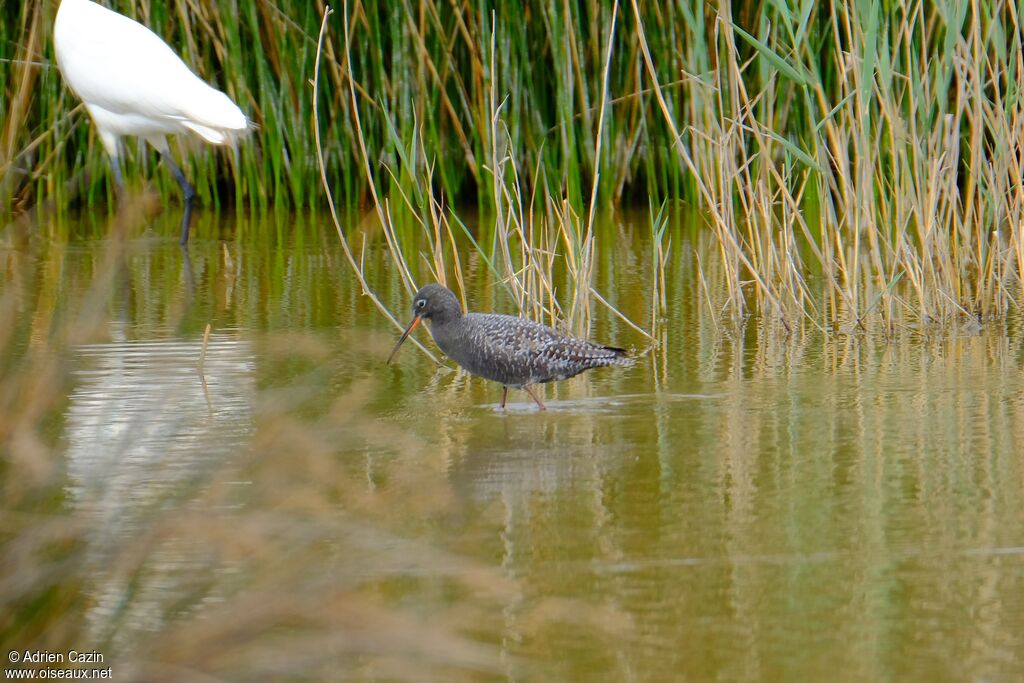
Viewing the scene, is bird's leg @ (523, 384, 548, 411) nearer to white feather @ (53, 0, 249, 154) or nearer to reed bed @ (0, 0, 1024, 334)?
reed bed @ (0, 0, 1024, 334)

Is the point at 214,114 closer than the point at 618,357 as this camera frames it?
No

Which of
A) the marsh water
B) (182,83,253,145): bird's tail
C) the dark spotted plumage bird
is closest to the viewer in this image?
the marsh water

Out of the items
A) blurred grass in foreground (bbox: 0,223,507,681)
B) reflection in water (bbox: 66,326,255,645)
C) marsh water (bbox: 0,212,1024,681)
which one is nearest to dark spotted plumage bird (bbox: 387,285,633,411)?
marsh water (bbox: 0,212,1024,681)

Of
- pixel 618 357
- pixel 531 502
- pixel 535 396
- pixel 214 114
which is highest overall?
pixel 214 114

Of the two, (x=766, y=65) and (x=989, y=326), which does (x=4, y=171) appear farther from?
(x=989, y=326)

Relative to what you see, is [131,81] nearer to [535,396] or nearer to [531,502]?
[535,396]

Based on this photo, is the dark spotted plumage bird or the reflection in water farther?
the dark spotted plumage bird

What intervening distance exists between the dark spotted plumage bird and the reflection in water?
0.60 m

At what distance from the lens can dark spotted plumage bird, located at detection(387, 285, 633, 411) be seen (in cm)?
454

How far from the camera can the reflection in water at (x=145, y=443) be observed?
2396 millimetres

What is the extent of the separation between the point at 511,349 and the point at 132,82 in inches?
161

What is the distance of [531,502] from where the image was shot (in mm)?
3654

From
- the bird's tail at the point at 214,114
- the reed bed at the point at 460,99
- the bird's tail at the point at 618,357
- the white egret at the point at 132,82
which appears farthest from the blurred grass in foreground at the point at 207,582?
the white egret at the point at 132,82

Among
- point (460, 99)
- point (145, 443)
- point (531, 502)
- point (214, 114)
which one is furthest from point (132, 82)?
point (531, 502)
